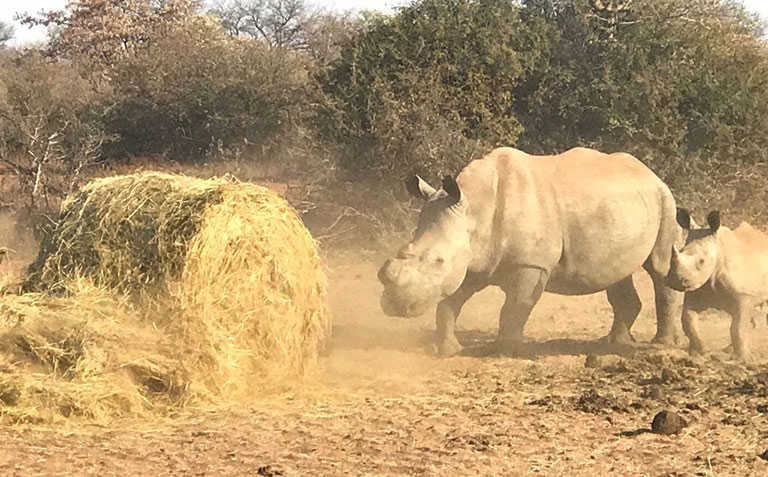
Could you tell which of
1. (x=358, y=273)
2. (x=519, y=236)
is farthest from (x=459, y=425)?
(x=358, y=273)

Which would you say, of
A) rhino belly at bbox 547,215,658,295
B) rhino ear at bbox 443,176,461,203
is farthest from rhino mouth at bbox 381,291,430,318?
rhino belly at bbox 547,215,658,295

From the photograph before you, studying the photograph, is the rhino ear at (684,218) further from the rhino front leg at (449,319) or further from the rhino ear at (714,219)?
the rhino front leg at (449,319)

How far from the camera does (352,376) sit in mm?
8547

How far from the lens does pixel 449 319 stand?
977 centimetres

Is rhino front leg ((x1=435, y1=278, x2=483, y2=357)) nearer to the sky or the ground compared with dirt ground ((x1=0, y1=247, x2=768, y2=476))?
nearer to the sky

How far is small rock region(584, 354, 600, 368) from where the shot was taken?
30.1ft

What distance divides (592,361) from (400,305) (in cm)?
176

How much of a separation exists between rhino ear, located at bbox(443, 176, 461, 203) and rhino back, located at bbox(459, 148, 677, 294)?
260 millimetres

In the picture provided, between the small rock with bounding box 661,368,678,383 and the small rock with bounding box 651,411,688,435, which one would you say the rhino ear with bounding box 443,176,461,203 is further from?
the small rock with bounding box 651,411,688,435

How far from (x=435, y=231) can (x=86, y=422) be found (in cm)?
379

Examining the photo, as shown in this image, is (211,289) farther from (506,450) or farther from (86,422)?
(506,450)

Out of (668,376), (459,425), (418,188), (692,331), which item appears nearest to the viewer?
(459,425)

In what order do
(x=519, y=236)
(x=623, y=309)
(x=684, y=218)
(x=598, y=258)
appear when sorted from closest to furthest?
1. (x=519, y=236)
2. (x=598, y=258)
3. (x=684, y=218)
4. (x=623, y=309)

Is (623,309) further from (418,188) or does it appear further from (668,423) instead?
(668,423)
